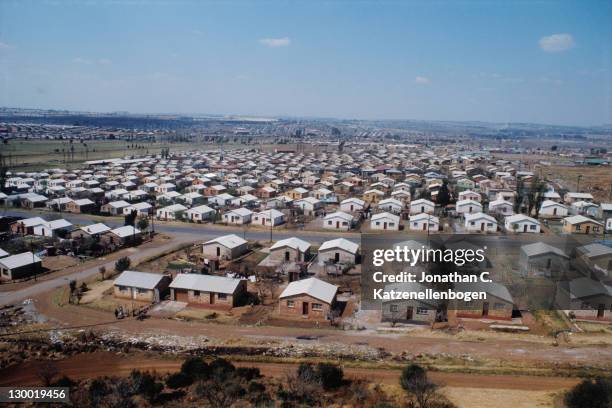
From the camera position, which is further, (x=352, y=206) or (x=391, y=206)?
(x=352, y=206)

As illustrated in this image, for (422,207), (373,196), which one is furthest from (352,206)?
(373,196)

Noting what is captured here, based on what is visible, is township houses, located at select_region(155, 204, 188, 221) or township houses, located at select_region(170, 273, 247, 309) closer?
township houses, located at select_region(170, 273, 247, 309)

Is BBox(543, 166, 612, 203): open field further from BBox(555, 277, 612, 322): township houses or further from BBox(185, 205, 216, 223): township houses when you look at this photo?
BBox(185, 205, 216, 223): township houses

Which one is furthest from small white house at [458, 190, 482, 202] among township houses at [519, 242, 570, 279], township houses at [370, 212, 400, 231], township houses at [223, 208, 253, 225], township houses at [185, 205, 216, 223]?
township houses at [185, 205, 216, 223]

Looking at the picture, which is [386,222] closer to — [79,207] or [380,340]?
[380,340]

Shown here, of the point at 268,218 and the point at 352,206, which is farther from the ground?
the point at 352,206

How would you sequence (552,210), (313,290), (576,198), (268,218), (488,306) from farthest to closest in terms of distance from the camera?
1. (576,198)
2. (552,210)
3. (268,218)
4. (313,290)
5. (488,306)

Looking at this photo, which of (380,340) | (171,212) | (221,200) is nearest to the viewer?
(380,340)
